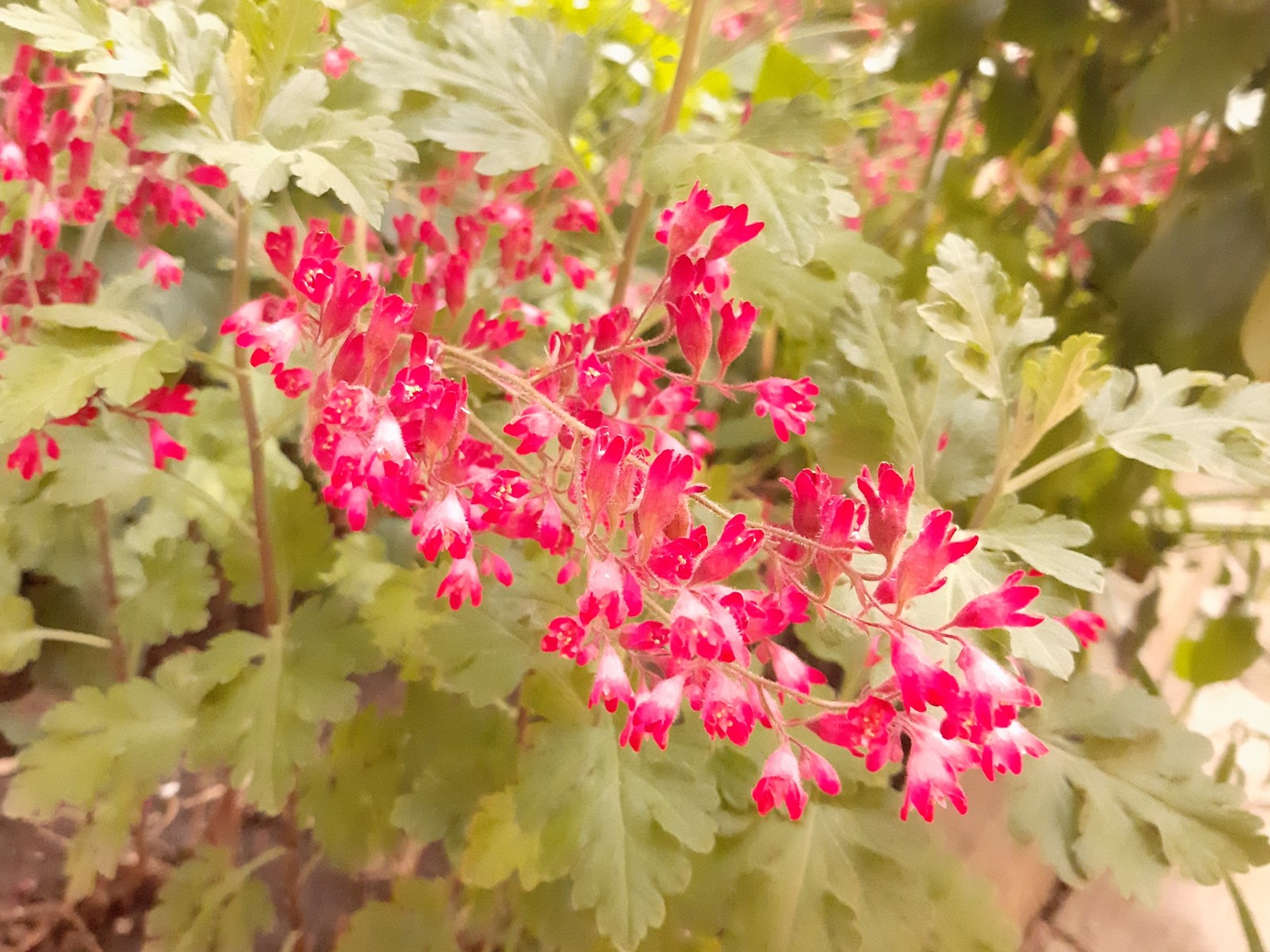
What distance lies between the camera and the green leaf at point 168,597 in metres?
0.84

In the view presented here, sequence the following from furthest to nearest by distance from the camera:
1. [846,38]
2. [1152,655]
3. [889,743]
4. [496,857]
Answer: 1. [1152,655]
2. [846,38]
3. [496,857]
4. [889,743]

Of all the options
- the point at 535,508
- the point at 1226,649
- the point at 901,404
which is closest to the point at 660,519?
the point at 535,508

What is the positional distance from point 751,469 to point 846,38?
600 millimetres

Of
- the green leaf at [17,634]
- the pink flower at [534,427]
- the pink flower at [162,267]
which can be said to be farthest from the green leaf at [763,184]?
the green leaf at [17,634]

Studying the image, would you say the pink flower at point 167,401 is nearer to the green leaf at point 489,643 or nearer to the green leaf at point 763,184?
the green leaf at point 489,643

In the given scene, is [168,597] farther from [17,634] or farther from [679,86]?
[679,86]

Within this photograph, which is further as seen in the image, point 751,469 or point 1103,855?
point 751,469

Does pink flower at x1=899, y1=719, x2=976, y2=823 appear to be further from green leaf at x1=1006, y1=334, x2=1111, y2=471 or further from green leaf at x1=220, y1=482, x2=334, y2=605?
green leaf at x1=220, y1=482, x2=334, y2=605

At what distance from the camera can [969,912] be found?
2.43ft

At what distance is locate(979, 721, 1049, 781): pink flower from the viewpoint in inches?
16.3

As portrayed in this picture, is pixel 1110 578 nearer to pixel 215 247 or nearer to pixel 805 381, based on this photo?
pixel 805 381

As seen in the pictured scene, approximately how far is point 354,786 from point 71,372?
1.55 ft

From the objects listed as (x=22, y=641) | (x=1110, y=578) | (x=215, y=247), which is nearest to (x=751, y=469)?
(x=1110, y=578)

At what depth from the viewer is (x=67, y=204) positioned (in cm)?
64
